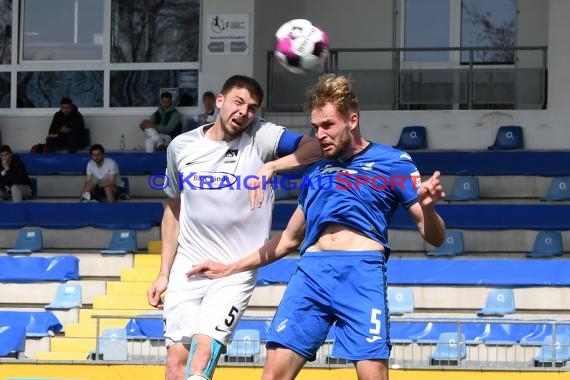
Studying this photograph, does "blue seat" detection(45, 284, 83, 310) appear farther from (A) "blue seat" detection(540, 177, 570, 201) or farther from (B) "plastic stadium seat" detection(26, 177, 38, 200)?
(A) "blue seat" detection(540, 177, 570, 201)

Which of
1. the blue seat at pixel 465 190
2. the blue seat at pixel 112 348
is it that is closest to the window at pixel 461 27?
the blue seat at pixel 465 190

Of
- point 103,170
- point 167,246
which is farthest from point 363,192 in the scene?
point 103,170

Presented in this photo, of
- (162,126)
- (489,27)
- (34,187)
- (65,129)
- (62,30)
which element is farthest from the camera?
(62,30)

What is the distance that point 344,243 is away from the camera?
6.36 meters

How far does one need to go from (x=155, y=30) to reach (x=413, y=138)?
4548 mm

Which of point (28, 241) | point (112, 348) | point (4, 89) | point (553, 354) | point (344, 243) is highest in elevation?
point (4, 89)

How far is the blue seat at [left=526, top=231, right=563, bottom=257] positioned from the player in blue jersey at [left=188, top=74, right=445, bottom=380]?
8.81 meters

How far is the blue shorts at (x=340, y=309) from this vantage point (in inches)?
245

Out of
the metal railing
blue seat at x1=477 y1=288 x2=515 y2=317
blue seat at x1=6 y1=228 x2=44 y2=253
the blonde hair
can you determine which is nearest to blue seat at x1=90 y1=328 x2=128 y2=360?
blue seat at x1=477 y1=288 x2=515 y2=317

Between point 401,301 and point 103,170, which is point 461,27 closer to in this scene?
point 103,170

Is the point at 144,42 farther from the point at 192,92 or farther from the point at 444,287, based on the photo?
the point at 444,287

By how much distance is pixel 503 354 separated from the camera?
11.8 meters

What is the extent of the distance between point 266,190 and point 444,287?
713 centimetres

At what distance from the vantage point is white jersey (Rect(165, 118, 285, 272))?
7.15 meters
